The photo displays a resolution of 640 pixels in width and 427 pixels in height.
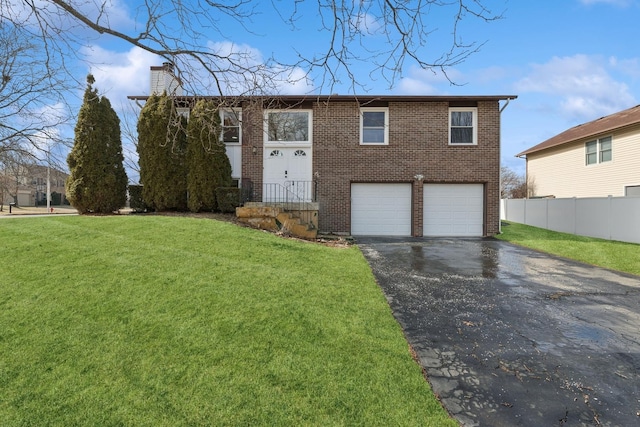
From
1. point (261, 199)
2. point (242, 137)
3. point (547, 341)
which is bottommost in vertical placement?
point (547, 341)

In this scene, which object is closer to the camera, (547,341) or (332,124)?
(547,341)

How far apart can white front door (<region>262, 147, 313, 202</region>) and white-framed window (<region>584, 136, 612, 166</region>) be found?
46.1 feet

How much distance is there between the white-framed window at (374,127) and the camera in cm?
1280

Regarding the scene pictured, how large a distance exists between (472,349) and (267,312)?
84.5 inches

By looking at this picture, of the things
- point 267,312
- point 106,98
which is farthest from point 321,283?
point 106,98

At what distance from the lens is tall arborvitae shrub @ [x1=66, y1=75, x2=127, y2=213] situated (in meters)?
10.6

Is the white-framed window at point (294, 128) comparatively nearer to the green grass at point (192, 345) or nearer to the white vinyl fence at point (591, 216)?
the green grass at point (192, 345)

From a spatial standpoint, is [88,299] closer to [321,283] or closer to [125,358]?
[125,358]

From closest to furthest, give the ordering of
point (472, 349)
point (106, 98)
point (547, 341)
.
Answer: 1. point (472, 349)
2. point (547, 341)
3. point (106, 98)

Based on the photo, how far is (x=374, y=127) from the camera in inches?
505

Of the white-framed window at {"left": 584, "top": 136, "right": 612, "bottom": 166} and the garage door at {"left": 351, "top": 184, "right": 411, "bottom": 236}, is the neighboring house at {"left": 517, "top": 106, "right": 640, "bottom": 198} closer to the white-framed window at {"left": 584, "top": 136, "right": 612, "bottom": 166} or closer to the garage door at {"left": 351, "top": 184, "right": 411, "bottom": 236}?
the white-framed window at {"left": 584, "top": 136, "right": 612, "bottom": 166}

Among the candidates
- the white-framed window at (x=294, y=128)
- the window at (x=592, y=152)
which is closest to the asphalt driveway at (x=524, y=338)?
the white-framed window at (x=294, y=128)

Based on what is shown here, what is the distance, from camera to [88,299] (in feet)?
12.8

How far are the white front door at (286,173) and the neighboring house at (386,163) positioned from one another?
0.04m
